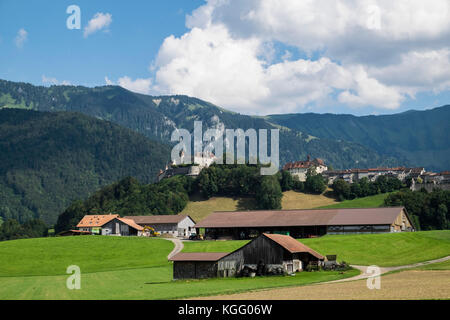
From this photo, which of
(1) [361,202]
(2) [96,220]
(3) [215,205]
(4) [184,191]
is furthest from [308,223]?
(4) [184,191]

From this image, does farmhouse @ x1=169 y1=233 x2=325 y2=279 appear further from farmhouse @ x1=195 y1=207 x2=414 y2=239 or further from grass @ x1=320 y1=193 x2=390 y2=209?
grass @ x1=320 y1=193 x2=390 y2=209

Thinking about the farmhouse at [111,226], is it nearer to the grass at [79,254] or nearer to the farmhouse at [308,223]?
the grass at [79,254]

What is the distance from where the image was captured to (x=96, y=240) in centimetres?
10562

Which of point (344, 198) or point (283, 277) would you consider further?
point (344, 198)

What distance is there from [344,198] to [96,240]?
9875cm

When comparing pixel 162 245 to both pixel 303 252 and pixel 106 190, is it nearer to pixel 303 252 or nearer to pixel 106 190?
pixel 303 252

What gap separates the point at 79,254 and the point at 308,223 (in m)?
40.3

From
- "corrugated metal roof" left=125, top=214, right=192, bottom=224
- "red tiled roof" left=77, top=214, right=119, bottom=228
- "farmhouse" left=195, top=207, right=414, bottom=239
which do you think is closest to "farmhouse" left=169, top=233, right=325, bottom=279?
"farmhouse" left=195, top=207, right=414, bottom=239

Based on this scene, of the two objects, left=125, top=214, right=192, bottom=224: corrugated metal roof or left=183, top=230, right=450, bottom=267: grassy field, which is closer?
left=183, top=230, right=450, bottom=267: grassy field

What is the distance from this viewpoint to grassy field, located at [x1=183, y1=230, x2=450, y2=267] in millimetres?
74250

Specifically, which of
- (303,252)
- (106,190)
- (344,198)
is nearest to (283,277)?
(303,252)

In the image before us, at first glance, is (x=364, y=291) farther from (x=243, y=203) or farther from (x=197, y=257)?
(x=243, y=203)
